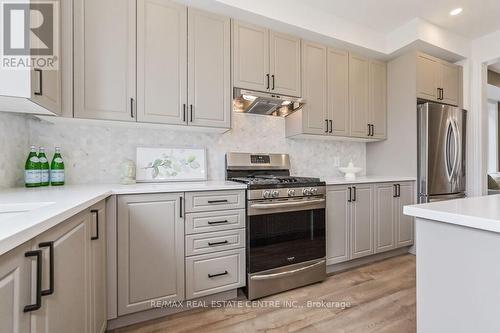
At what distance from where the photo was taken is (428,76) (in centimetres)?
290

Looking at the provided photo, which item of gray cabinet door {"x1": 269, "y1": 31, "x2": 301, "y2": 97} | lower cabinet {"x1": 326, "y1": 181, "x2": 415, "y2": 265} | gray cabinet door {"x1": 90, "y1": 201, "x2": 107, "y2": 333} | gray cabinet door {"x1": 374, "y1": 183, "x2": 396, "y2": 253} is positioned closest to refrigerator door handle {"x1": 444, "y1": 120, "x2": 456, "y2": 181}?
lower cabinet {"x1": 326, "y1": 181, "x2": 415, "y2": 265}

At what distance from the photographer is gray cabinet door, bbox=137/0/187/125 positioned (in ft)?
6.11

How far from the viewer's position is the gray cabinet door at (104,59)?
5.52 feet

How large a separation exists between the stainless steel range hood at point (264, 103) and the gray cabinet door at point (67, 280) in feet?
5.29

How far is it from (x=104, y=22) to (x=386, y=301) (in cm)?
299

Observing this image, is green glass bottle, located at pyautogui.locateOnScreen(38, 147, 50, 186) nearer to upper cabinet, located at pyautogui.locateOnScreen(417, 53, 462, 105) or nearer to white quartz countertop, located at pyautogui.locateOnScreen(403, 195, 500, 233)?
white quartz countertop, located at pyautogui.locateOnScreen(403, 195, 500, 233)

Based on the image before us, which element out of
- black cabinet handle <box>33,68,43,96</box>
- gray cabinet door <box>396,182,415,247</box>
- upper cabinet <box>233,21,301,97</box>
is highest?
upper cabinet <box>233,21,301,97</box>

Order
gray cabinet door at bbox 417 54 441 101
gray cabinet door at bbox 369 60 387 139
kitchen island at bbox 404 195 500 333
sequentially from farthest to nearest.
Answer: gray cabinet door at bbox 369 60 387 139, gray cabinet door at bbox 417 54 441 101, kitchen island at bbox 404 195 500 333

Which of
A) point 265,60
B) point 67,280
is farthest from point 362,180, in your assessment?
point 67,280

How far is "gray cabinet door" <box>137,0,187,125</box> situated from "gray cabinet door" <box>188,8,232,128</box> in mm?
67

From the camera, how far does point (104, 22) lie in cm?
175

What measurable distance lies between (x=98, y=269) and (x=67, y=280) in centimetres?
44

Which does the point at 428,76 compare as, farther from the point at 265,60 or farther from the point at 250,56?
the point at 250,56

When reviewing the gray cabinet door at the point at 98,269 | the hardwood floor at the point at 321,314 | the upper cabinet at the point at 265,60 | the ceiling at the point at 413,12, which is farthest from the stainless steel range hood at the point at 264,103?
the hardwood floor at the point at 321,314
